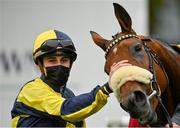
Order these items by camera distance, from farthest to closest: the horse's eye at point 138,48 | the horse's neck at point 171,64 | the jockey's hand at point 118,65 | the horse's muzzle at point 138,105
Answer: the horse's neck at point 171,64
the horse's eye at point 138,48
the jockey's hand at point 118,65
the horse's muzzle at point 138,105

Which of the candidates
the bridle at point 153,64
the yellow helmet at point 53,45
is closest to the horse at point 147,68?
the bridle at point 153,64

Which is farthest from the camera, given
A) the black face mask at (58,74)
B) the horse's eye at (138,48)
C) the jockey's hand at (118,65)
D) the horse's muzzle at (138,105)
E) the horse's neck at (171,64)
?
the black face mask at (58,74)

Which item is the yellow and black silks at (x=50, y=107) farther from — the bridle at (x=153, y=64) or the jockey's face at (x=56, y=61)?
the bridle at (x=153, y=64)

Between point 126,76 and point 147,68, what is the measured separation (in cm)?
22

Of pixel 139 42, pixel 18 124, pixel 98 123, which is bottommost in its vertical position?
pixel 98 123

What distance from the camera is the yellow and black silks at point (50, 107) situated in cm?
538

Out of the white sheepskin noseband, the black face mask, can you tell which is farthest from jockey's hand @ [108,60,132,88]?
the black face mask

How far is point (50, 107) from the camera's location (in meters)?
5.55

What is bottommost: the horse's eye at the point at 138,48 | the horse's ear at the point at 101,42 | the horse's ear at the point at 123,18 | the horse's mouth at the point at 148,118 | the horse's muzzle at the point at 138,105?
the horse's mouth at the point at 148,118

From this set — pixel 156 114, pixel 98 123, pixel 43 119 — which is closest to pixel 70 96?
pixel 43 119

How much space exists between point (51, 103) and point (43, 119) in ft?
0.65

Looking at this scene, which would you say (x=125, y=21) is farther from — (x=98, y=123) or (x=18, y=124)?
(x=98, y=123)

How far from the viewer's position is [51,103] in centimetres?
554

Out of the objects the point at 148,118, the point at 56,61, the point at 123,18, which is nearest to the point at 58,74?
the point at 56,61
